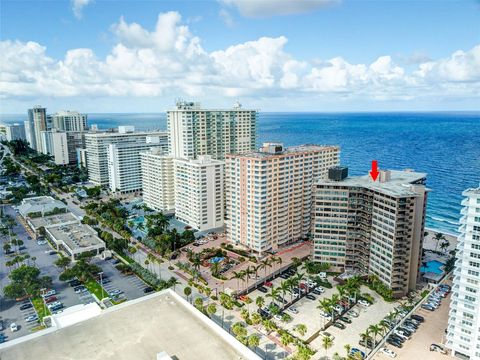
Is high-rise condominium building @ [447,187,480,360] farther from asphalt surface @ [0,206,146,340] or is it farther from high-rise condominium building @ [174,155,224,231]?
high-rise condominium building @ [174,155,224,231]

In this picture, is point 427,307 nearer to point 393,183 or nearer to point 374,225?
point 374,225

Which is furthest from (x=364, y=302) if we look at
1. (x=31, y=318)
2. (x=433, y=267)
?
(x=31, y=318)

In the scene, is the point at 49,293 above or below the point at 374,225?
below

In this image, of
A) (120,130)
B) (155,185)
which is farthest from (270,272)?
(120,130)

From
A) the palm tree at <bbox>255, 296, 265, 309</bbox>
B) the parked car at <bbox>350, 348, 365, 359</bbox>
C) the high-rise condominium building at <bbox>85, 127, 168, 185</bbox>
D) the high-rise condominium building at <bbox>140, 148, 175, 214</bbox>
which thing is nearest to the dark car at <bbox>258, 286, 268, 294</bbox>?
the palm tree at <bbox>255, 296, 265, 309</bbox>

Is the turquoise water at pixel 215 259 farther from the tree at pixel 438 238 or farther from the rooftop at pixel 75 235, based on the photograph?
the tree at pixel 438 238

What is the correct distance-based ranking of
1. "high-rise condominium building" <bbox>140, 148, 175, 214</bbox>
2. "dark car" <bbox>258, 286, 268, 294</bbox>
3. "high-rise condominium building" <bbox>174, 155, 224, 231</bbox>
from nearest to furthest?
"dark car" <bbox>258, 286, 268, 294</bbox>
"high-rise condominium building" <bbox>174, 155, 224, 231</bbox>
"high-rise condominium building" <bbox>140, 148, 175, 214</bbox>
